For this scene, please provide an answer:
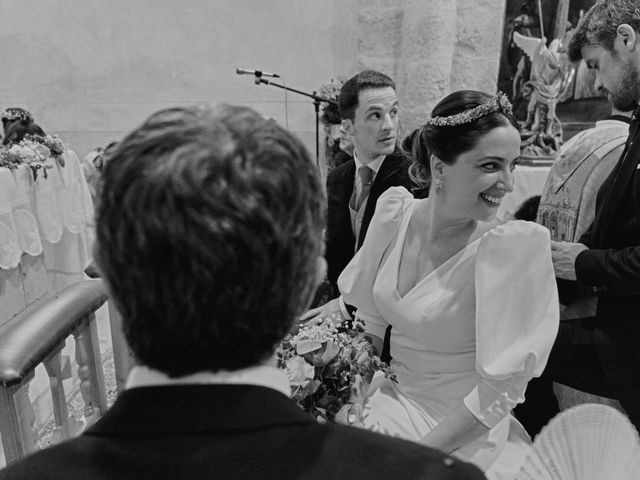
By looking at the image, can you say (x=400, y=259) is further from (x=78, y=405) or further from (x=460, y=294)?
(x=78, y=405)

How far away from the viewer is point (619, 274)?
1.66 meters

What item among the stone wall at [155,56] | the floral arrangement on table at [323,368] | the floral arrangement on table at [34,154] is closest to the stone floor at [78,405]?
the floral arrangement on table at [323,368]

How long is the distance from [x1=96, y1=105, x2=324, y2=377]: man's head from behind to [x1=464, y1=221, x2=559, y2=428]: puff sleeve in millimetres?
950

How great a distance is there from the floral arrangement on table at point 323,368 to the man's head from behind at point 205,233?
0.72m

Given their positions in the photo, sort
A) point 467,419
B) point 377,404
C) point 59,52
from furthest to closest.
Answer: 1. point 59,52
2. point 377,404
3. point 467,419

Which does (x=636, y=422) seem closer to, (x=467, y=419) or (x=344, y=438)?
(x=467, y=419)

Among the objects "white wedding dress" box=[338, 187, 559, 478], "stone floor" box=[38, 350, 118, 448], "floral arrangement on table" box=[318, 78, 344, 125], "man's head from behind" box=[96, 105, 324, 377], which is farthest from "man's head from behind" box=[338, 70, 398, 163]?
"man's head from behind" box=[96, 105, 324, 377]

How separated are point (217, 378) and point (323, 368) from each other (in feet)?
2.54

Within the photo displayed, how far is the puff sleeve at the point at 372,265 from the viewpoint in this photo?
1.76 metres

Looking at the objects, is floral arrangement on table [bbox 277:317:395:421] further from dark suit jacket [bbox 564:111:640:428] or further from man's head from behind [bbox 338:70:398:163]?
man's head from behind [bbox 338:70:398:163]

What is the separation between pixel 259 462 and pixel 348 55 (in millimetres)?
6370

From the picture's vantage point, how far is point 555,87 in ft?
12.8

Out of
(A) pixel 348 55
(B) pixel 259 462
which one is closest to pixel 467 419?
(B) pixel 259 462

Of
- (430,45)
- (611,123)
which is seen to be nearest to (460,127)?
(611,123)
